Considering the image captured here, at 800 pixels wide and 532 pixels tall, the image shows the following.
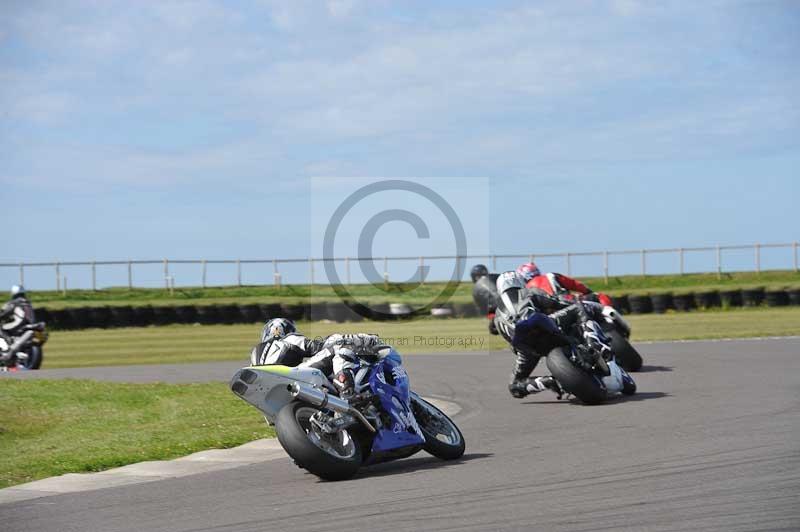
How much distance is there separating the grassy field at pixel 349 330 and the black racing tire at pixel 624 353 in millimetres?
7554

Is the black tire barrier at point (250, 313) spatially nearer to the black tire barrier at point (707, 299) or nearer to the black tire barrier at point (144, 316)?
the black tire barrier at point (144, 316)

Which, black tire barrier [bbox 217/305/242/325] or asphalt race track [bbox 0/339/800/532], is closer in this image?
asphalt race track [bbox 0/339/800/532]

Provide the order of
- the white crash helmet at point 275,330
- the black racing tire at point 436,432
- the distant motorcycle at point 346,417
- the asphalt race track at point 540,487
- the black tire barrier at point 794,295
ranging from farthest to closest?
the black tire barrier at point 794,295 < the black racing tire at point 436,432 < the white crash helmet at point 275,330 < the distant motorcycle at point 346,417 < the asphalt race track at point 540,487

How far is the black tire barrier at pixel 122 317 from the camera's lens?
1377 inches

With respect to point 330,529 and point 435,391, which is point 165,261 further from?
point 330,529

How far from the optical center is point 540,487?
6.98 m

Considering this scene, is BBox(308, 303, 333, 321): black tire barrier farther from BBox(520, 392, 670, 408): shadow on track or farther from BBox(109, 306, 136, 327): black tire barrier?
BBox(520, 392, 670, 408): shadow on track

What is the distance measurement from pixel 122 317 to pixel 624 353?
23.0 m

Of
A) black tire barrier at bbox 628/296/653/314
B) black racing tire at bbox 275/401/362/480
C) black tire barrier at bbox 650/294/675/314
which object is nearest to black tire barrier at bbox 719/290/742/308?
black tire barrier at bbox 650/294/675/314

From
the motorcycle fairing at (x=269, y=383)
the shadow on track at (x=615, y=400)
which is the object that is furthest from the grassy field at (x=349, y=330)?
the motorcycle fairing at (x=269, y=383)

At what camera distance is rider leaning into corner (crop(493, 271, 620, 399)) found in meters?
12.2

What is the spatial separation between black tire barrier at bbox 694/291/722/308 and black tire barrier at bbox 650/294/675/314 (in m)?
0.86

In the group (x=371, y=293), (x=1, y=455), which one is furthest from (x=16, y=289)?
(x=371, y=293)

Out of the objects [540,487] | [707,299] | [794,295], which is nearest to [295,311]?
[707,299]
